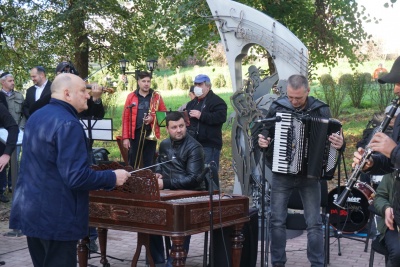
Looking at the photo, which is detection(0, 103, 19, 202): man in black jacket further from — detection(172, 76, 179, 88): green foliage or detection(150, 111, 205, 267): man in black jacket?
detection(172, 76, 179, 88): green foliage

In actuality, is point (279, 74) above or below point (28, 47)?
below

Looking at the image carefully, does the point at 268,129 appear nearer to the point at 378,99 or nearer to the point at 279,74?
the point at 279,74

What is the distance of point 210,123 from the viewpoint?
8523 mm

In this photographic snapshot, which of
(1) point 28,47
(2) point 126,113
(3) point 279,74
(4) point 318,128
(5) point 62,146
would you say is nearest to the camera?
(5) point 62,146

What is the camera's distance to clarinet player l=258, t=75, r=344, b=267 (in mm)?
5930

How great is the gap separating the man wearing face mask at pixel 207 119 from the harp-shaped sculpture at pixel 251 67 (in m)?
0.39

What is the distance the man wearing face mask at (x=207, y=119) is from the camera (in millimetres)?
8531

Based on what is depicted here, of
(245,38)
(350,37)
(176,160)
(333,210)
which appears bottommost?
(333,210)

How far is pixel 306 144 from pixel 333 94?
13.2m

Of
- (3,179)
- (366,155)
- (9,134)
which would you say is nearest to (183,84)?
(3,179)

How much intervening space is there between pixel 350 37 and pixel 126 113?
30.1 feet

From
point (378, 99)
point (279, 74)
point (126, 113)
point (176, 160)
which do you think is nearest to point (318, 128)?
point (176, 160)

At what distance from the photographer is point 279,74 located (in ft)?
25.7

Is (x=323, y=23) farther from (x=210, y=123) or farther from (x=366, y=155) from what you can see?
(x=366, y=155)
